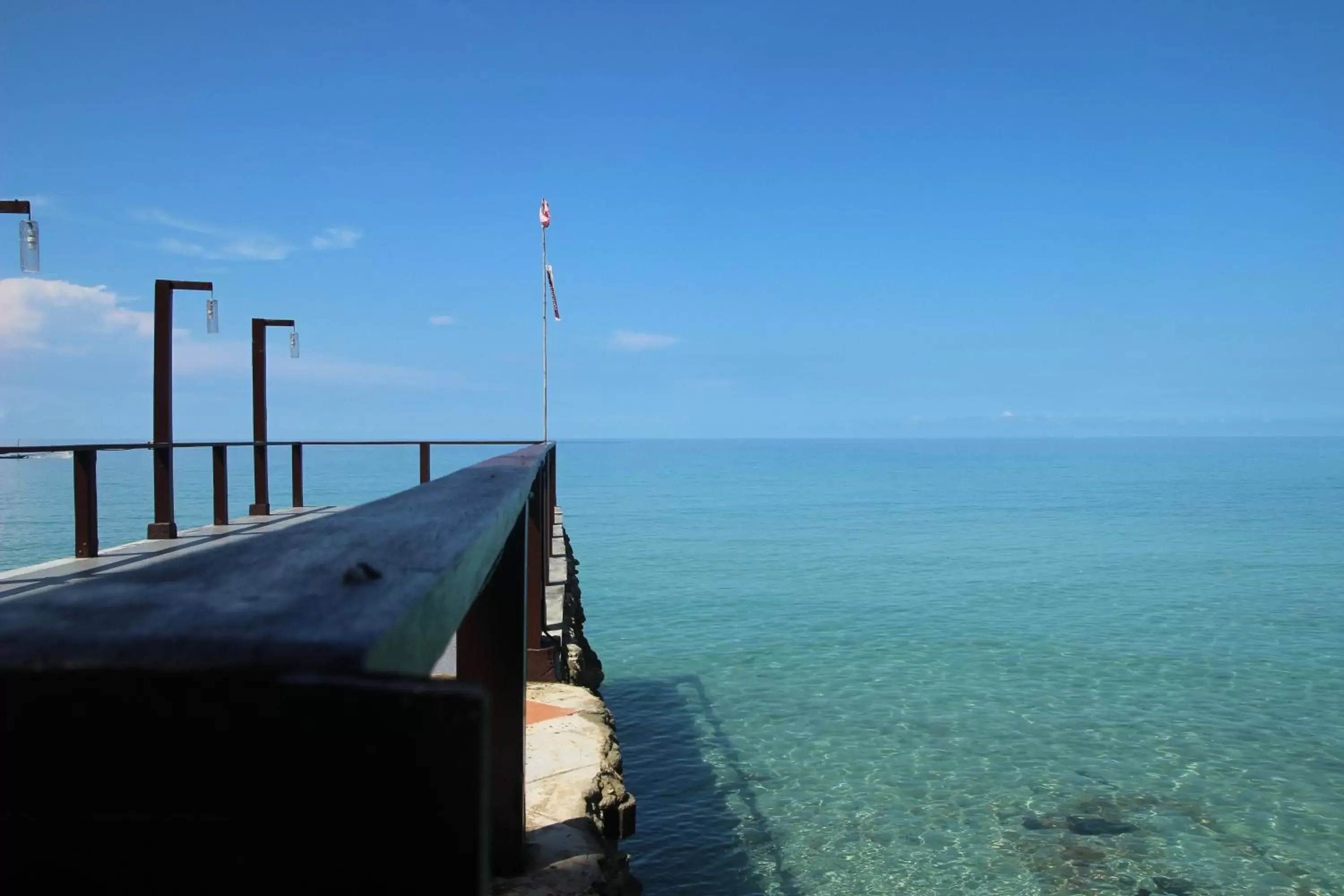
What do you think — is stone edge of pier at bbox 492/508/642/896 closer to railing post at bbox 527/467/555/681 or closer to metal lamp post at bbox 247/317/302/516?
railing post at bbox 527/467/555/681

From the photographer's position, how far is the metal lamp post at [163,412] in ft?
35.7

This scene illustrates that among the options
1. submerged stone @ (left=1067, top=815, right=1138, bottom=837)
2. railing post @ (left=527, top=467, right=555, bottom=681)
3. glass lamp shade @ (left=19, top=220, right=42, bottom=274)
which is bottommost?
submerged stone @ (left=1067, top=815, right=1138, bottom=837)

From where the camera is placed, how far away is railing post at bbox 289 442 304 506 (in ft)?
49.0

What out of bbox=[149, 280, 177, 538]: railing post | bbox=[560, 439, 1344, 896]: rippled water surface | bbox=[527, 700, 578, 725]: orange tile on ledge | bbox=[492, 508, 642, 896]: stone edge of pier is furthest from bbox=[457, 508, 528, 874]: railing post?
bbox=[149, 280, 177, 538]: railing post

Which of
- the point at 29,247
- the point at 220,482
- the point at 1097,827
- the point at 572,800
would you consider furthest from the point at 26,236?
the point at 1097,827

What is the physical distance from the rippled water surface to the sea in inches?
1.8

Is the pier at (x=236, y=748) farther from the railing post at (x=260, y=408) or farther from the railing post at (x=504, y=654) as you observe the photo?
the railing post at (x=260, y=408)

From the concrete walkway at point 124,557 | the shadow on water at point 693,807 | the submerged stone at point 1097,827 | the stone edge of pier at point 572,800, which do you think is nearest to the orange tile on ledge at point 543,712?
the stone edge of pier at point 572,800

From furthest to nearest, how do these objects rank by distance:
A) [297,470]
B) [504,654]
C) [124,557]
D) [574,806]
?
[297,470] → [124,557] → [574,806] → [504,654]

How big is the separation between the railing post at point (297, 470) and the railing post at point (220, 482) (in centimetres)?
186

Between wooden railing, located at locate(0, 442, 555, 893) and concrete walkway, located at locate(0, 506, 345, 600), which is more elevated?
wooden railing, located at locate(0, 442, 555, 893)

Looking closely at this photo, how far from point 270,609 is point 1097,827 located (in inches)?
357

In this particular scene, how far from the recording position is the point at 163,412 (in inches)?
445

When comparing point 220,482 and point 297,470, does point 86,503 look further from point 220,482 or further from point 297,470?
point 297,470
